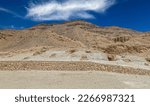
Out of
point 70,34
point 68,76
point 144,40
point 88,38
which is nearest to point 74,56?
point 68,76

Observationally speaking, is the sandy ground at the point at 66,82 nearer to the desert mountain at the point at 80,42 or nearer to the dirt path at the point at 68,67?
the dirt path at the point at 68,67

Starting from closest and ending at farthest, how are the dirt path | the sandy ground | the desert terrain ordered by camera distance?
1. the sandy ground
2. the desert terrain
3. the dirt path

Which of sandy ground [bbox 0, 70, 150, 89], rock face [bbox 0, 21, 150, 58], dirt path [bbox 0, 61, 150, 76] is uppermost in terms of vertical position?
rock face [bbox 0, 21, 150, 58]

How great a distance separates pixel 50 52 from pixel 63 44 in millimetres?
17170

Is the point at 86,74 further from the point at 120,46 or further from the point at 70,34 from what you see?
the point at 70,34

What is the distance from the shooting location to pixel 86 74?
19.1 m

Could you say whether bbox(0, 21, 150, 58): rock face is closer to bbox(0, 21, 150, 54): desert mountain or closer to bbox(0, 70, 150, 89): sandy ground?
bbox(0, 21, 150, 54): desert mountain

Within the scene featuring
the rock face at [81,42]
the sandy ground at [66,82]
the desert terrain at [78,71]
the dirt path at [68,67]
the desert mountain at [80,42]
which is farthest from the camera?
the desert mountain at [80,42]

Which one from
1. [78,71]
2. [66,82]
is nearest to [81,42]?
[78,71]

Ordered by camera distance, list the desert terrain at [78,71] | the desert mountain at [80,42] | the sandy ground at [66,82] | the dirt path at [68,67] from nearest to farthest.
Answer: the sandy ground at [66,82]
the desert terrain at [78,71]
the dirt path at [68,67]
the desert mountain at [80,42]

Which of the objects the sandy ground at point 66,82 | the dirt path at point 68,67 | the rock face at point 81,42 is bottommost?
the sandy ground at point 66,82

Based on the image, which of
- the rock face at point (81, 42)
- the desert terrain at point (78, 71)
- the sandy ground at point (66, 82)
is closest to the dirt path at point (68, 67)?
the desert terrain at point (78, 71)

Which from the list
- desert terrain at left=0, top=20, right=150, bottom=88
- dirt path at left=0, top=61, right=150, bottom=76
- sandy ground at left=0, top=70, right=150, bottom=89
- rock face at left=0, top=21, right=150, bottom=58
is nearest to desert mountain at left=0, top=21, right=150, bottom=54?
rock face at left=0, top=21, right=150, bottom=58

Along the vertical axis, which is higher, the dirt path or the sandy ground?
the dirt path
